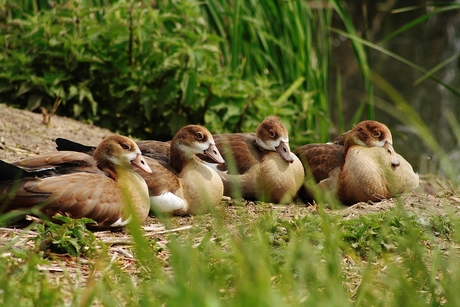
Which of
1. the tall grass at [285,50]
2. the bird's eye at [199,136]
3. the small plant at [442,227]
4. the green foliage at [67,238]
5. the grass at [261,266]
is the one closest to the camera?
the grass at [261,266]

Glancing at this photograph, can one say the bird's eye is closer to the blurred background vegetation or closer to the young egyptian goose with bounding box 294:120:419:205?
the young egyptian goose with bounding box 294:120:419:205

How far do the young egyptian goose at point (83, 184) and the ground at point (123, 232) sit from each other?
0.18 metres

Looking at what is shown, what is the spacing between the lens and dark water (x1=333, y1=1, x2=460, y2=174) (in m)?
10.8

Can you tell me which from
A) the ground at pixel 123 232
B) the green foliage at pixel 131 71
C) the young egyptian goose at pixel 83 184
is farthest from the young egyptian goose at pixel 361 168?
the green foliage at pixel 131 71

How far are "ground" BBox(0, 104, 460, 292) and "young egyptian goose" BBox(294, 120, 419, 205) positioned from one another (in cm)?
13

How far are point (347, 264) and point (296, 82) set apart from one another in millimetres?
4466

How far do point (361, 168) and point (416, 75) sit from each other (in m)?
7.85

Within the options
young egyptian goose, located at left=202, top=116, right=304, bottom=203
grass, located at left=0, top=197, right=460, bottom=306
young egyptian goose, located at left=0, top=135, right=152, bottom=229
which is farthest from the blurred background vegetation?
young egyptian goose, located at left=0, top=135, right=152, bottom=229

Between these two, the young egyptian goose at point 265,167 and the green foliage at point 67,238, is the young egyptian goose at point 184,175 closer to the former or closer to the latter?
the young egyptian goose at point 265,167

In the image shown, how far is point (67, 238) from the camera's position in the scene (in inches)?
168

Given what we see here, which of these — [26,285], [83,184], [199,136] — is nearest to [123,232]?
[83,184]

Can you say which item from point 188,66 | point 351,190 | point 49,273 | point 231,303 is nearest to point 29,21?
point 188,66

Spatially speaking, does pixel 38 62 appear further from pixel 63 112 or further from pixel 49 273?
pixel 49 273

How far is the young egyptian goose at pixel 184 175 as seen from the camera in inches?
212
